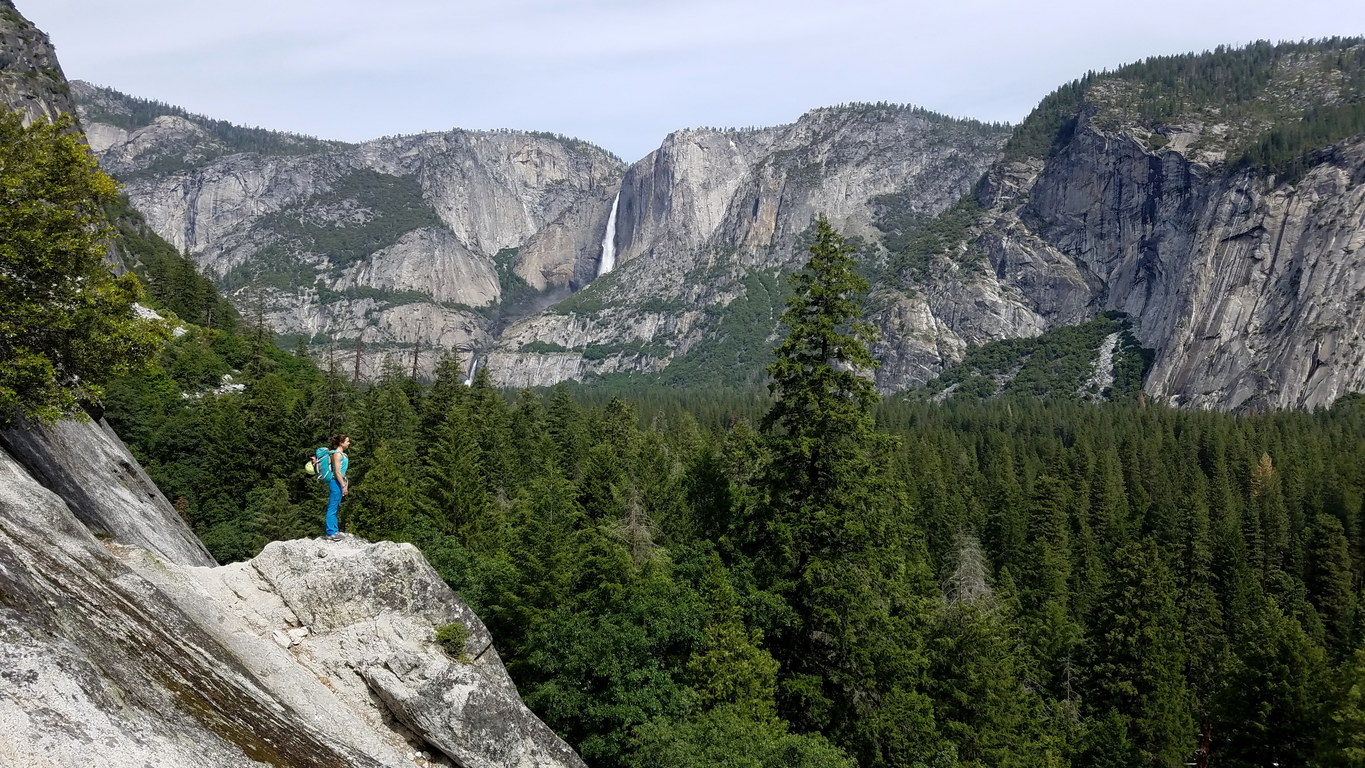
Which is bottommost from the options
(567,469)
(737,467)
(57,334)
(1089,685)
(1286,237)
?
(1089,685)

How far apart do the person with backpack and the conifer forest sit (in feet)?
16.2

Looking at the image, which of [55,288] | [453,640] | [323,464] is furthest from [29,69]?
[453,640]

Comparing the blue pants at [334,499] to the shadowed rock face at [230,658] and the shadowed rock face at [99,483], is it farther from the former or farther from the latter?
the shadowed rock face at [99,483]

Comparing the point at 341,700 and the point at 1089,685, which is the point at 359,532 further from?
the point at 1089,685

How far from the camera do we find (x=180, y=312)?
9319 cm

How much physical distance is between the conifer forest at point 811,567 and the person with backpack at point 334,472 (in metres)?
4.93

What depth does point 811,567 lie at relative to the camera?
1048 inches

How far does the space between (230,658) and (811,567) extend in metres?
16.9

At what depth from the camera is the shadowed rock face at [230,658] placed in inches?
372

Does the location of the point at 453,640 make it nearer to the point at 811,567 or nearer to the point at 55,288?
the point at 55,288

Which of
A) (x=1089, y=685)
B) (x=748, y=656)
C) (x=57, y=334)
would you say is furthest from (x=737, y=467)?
(x=57, y=334)

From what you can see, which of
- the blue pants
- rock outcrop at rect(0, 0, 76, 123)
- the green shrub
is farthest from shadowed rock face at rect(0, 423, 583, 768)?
rock outcrop at rect(0, 0, 76, 123)

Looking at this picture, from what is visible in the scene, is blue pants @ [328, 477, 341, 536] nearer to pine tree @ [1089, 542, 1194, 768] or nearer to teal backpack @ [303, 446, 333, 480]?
teal backpack @ [303, 446, 333, 480]

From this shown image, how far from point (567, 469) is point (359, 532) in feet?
96.1
